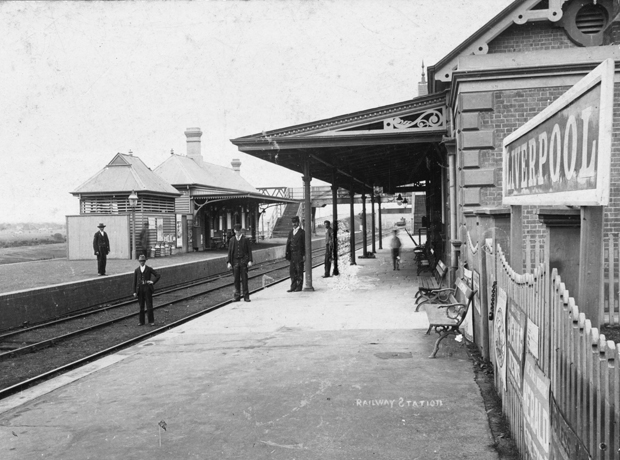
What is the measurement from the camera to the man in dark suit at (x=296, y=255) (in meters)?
13.9

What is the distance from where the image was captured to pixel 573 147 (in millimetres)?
2727

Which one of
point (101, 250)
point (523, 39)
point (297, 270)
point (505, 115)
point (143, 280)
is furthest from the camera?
point (101, 250)

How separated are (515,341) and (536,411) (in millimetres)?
817

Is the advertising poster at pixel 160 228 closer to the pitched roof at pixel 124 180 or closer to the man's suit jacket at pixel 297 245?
the pitched roof at pixel 124 180

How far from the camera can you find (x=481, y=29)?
10.6m

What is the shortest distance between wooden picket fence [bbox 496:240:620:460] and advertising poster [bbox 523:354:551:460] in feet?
0.11

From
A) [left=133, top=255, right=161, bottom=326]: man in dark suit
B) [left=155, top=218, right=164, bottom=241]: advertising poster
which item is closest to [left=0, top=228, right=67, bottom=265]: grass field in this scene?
[left=155, top=218, right=164, bottom=241]: advertising poster

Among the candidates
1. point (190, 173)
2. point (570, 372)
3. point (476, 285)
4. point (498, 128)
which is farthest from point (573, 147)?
point (190, 173)

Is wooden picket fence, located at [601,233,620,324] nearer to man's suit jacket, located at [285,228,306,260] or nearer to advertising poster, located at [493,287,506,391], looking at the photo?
advertising poster, located at [493,287,506,391]

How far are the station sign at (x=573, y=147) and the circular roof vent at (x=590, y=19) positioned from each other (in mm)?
8480

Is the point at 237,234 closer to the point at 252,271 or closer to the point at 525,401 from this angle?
the point at 525,401

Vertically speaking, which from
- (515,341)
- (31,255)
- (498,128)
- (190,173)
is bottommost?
(31,255)

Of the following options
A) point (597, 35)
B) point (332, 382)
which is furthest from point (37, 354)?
Result: point (597, 35)

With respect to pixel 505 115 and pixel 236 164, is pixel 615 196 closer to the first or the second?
pixel 505 115
